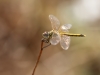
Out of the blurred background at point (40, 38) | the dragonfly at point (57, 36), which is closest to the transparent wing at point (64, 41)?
the dragonfly at point (57, 36)

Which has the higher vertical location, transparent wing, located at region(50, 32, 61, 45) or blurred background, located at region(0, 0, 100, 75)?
transparent wing, located at region(50, 32, 61, 45)

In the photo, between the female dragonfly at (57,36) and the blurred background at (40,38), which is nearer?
the female dragonfly at (57,36)

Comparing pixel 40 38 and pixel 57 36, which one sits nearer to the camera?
pixel 57 36

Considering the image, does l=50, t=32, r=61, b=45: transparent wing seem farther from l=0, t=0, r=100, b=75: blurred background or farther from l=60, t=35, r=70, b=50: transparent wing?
l=0, t=0, r=100, b=75: blurred background

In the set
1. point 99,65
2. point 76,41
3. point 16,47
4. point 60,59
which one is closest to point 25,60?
point 16,47

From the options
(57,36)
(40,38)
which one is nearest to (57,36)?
(57,36)

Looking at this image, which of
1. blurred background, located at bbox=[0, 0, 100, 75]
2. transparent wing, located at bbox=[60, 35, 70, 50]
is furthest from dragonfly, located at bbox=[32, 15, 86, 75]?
A: blurred background, located at bbox=[0, 0, 100, 75]

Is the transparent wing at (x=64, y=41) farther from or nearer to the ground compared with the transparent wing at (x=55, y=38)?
nearer to the ground

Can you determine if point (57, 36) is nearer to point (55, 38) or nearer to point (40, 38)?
point (55, 38)

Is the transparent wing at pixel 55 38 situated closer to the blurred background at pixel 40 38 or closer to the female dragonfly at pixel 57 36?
the female dragonfly at pixel 57 36
